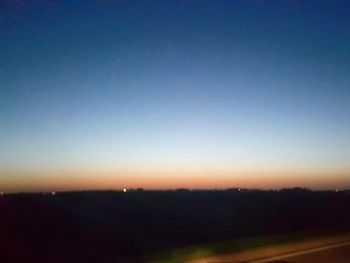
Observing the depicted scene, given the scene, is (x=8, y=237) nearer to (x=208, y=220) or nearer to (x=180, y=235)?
(x=180, y=235)

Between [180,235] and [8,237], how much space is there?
9155 mm

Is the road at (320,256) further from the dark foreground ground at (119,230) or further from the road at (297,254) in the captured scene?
the dark foreground ground at (119,230)

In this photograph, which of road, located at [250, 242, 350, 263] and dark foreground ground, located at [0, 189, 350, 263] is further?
dark foreground ground, located at [0, 189, 350, 263]

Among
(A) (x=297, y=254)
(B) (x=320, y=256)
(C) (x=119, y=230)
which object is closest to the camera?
(B) (x=320, y=256)

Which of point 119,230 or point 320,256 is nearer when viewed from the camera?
point 320,256

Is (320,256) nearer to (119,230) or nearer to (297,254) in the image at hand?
(297,254)

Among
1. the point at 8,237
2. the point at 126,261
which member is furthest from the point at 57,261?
the point at 8,237

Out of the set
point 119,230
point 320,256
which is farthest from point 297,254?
point 119,230

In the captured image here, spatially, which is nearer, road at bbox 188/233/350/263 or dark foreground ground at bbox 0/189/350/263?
road at bbox 188/233/350/263

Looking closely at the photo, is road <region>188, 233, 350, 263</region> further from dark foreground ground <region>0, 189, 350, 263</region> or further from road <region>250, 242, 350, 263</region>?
dark foreground ground <region>0, 189, 350, 263</region>

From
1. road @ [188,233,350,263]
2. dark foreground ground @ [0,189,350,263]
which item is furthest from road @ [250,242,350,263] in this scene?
dark foreground ground @ [0,189,350,263]

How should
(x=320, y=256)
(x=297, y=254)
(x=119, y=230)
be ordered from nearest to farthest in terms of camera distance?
(x=320, y=256), (x=297, y=254), (x=119, y=230)

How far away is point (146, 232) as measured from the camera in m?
32.6

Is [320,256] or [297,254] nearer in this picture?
[320,256]
